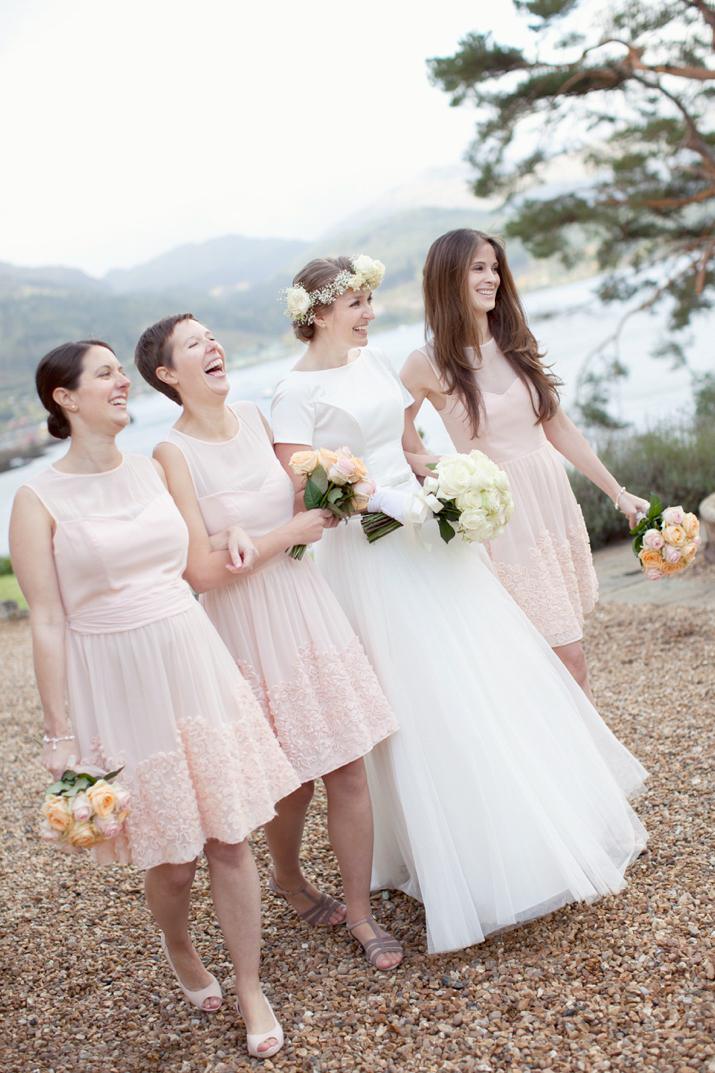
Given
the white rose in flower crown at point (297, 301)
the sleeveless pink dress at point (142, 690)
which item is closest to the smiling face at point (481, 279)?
the white rose in flower crown at point (297, 301)

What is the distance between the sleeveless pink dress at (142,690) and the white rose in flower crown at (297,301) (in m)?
0.92

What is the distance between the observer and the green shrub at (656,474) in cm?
788

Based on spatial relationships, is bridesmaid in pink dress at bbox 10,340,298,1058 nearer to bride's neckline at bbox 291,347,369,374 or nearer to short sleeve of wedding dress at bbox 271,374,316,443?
short sleeve of wedding dress at bbox 271,374,316,443

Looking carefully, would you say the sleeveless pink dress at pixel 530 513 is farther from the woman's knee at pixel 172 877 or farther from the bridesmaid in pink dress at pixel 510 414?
the woman's knee at pixel 172 877

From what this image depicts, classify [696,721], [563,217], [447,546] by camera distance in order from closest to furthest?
[447,546] → [696,721] → [563,217]

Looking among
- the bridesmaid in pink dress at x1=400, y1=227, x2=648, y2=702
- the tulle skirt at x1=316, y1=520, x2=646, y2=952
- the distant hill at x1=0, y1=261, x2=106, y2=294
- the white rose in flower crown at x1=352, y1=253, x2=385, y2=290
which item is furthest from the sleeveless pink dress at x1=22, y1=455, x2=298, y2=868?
the distant hill at x1=0, y1=261, x2=106, y2=294

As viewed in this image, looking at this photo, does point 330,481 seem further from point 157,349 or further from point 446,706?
point 446,706

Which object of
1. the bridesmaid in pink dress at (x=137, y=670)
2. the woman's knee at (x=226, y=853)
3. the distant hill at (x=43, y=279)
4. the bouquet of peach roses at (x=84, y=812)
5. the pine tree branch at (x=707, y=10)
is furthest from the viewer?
the distant hill at (x=43, y=279)

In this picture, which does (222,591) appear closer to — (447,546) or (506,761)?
(447,546)

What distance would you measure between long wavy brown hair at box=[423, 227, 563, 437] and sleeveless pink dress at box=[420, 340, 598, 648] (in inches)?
1.6

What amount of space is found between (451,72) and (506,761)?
8276mm

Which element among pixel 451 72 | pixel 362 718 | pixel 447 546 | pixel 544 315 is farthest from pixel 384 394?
pixel 544 315

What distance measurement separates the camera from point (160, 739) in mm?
2115

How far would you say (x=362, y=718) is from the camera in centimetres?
241
